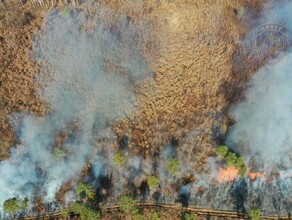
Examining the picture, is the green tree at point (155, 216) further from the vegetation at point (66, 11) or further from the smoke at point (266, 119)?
the vegetation at point (66, 11)

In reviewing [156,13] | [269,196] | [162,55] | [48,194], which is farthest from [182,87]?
[48,194]

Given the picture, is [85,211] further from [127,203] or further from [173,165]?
[173,165]

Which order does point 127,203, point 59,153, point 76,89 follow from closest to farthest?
point 127,203 → point 59,153 → point 76,89

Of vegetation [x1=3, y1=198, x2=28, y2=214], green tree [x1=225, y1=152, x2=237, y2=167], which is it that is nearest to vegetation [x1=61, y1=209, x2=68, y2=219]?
vegetation [x1=3, y1=198, x2=28, y2=214]

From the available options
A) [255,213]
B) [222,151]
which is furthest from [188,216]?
[222,151]

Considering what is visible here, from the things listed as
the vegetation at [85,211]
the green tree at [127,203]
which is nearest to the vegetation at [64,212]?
the vegetation at [85,211]
